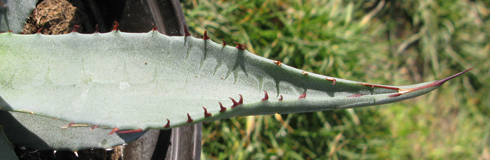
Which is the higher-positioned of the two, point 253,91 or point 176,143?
point 253,91

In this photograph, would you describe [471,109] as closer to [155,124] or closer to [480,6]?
[480,6]

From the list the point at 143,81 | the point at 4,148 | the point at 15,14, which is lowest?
the point at 4,148

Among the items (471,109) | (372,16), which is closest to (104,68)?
(372,16)

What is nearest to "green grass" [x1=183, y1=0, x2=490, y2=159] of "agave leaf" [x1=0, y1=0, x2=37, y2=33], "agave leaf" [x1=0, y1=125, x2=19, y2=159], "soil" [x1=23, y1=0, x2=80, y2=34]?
"soil" [x1=23, y1=0, x2=80, y2=34]

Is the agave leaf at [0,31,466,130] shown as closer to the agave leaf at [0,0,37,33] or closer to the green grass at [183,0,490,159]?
the agave leaf at [0,0,37,33]

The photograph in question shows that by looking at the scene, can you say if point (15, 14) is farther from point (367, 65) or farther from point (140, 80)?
point (367, 65)

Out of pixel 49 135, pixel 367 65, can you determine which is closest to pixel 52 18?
pixel 49 135

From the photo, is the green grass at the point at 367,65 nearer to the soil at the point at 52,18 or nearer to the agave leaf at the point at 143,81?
the soil at the point at 52,18
